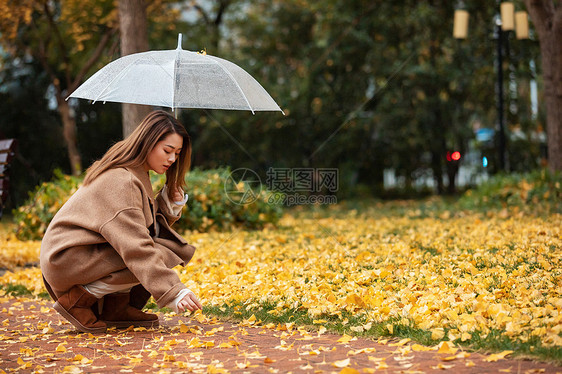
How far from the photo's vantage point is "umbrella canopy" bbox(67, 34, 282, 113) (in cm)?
414

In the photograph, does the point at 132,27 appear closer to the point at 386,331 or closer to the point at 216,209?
the point at 216,209

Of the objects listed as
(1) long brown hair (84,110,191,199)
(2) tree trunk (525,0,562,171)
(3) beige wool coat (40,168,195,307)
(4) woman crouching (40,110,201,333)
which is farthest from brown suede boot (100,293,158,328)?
(2) tree trunk (525,0,562,171)

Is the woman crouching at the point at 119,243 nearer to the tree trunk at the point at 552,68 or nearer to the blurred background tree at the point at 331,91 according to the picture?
the tree trunk at the point at 552,68

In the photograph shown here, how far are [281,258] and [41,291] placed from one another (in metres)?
2.10

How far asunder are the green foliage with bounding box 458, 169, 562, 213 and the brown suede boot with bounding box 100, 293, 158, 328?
23.6 ft

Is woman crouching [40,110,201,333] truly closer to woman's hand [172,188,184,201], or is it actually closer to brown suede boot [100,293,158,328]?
brown suede boot [100,293,158,328]

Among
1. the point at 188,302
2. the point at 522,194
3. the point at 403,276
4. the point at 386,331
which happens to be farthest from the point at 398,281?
the point at 522,194

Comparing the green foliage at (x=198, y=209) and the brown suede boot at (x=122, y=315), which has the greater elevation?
the green foliage at (x=198, y=209)

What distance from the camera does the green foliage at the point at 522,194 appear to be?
32.6 feet

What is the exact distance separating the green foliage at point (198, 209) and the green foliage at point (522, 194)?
3952 millimetres

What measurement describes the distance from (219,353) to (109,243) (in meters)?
0.93

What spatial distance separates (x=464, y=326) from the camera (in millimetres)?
3223

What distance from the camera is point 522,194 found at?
1045 cm

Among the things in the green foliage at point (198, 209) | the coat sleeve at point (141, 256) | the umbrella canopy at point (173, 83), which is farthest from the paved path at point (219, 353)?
the green foliage at point (198, 209)
